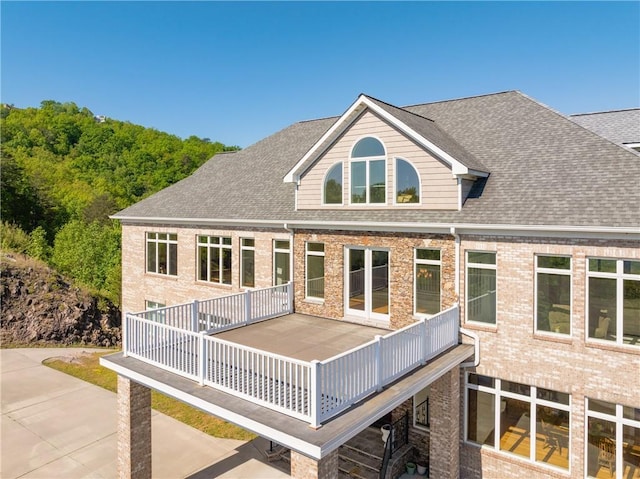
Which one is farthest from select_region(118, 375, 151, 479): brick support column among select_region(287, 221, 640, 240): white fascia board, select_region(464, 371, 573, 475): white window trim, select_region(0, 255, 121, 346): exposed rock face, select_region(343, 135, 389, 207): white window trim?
select_region(0, 255, 121, 346): exposed rock face

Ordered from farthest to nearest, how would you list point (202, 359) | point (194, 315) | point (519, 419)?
1. point (194, 315)
2. point (519, 419)
3. point (202, 359)

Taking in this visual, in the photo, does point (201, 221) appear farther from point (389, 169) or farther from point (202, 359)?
point (202, 359)

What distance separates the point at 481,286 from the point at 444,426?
3341 mm

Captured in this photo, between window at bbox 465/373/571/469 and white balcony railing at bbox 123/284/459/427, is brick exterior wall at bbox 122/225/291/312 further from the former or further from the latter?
window at bbox 465/373/571/469

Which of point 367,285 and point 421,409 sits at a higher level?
point 367,285

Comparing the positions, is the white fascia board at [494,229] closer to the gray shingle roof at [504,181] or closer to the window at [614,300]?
the gray shingle roof at [504,181]

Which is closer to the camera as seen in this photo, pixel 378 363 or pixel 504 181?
pixel 378 363

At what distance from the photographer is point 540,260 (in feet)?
30.3

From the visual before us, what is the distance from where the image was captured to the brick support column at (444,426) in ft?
31.3

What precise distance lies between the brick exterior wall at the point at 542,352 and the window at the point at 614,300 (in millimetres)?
163

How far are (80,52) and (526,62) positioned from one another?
2445 centimetres

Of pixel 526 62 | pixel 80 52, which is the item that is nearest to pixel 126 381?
pixel 526 62

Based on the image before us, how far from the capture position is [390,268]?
11336 mm

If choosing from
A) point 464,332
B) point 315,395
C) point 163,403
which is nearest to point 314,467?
point 315,395
